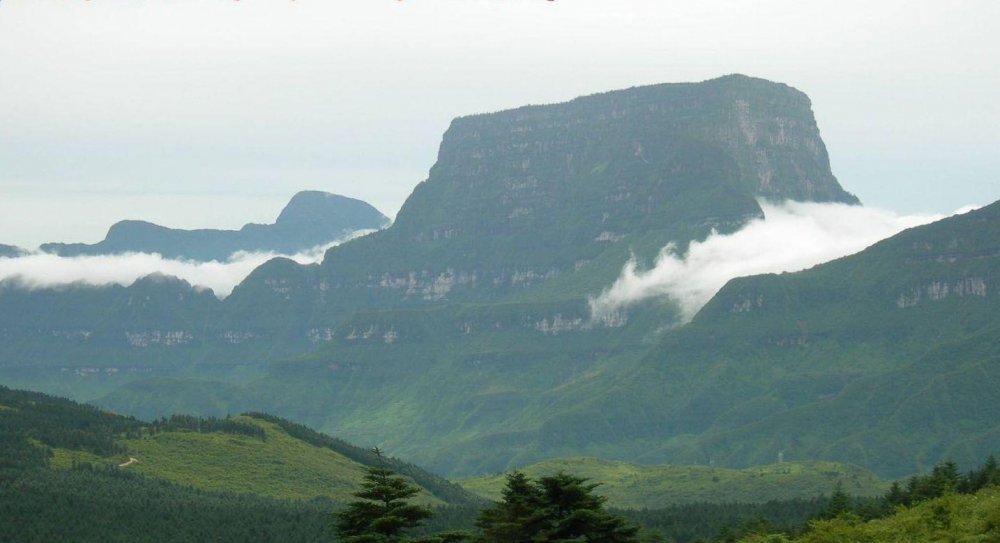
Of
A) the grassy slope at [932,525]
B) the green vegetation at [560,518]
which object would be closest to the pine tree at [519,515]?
the green vegetation at [560,518]

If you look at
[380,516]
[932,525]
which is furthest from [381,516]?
[932,525]

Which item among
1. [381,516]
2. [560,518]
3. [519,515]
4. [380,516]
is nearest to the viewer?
[560,518]

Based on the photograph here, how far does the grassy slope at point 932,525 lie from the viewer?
101312 mm

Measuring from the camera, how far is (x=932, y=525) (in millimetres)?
111125

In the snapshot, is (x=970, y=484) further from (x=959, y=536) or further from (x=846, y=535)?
(x=959, y=536)

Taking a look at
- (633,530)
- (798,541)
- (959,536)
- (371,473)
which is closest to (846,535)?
(798,541)

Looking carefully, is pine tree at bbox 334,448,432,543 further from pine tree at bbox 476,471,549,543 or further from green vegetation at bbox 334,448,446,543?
pine tree at bbox 476,471,549,543

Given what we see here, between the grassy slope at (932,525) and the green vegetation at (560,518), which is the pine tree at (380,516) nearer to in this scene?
the green vegetation at (560,518)

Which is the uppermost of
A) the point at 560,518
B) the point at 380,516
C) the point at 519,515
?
the point at 519,515

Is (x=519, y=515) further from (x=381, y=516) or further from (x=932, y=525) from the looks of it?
(x=932, y=525)

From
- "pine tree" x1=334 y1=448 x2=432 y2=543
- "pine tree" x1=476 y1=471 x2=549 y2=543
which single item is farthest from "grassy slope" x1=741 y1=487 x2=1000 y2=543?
"pine tree" x1=334 y1=448 x2=432 y2=543

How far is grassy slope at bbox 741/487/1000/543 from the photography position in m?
101

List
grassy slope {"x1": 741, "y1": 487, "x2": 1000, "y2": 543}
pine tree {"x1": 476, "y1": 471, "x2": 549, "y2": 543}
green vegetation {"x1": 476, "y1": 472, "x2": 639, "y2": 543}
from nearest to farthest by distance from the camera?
green vegetation {"x1": 476, "y1": 472, "x2": 639, "y2": 543} < pine tree {"x1": 476, "y1": 471, "x2": 549, "y2": 543} < grassy slope {"x1": 741, "y1": 487, "x2": 1000, "y2": 543}

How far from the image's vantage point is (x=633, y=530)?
98.2m
